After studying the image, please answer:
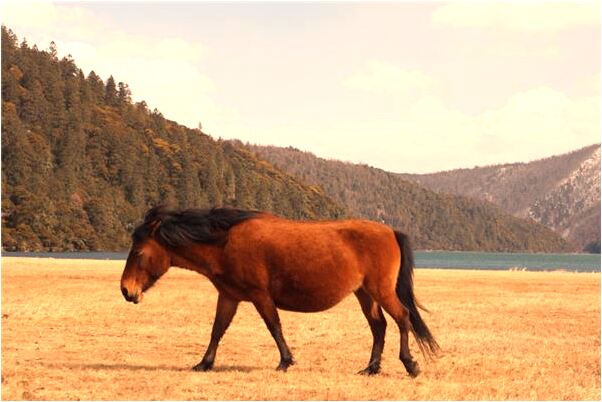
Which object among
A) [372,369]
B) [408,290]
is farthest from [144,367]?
[408,290]

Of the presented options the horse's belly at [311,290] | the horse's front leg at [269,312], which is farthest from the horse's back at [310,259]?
the horse's front leg at [269,312]

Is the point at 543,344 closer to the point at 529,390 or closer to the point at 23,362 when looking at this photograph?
the point at 529,390

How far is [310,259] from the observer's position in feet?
47.2

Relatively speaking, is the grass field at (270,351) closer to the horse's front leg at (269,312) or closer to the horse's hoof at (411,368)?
the horse's hoof at (411,368)

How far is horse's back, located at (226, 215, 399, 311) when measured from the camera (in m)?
14.4

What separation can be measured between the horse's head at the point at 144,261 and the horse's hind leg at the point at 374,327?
3693 millimetres

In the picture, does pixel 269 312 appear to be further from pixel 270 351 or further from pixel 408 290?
pixel 270 351

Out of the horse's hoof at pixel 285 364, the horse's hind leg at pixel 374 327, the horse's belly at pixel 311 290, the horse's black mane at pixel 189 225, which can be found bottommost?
the horse's hoof at pixel 285 364

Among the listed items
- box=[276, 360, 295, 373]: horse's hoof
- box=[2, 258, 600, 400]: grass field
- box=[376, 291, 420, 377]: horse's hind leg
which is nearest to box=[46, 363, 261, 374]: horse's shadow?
box=[2, 258, 600, 400]: grass field

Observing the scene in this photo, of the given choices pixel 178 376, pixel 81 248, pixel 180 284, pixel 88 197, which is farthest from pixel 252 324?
pixel 88 197

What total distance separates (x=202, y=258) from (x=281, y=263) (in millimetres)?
1523

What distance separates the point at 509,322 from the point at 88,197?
17367 centimetres

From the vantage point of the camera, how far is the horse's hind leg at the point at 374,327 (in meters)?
15.0

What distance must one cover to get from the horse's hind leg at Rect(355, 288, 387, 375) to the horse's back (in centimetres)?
78
